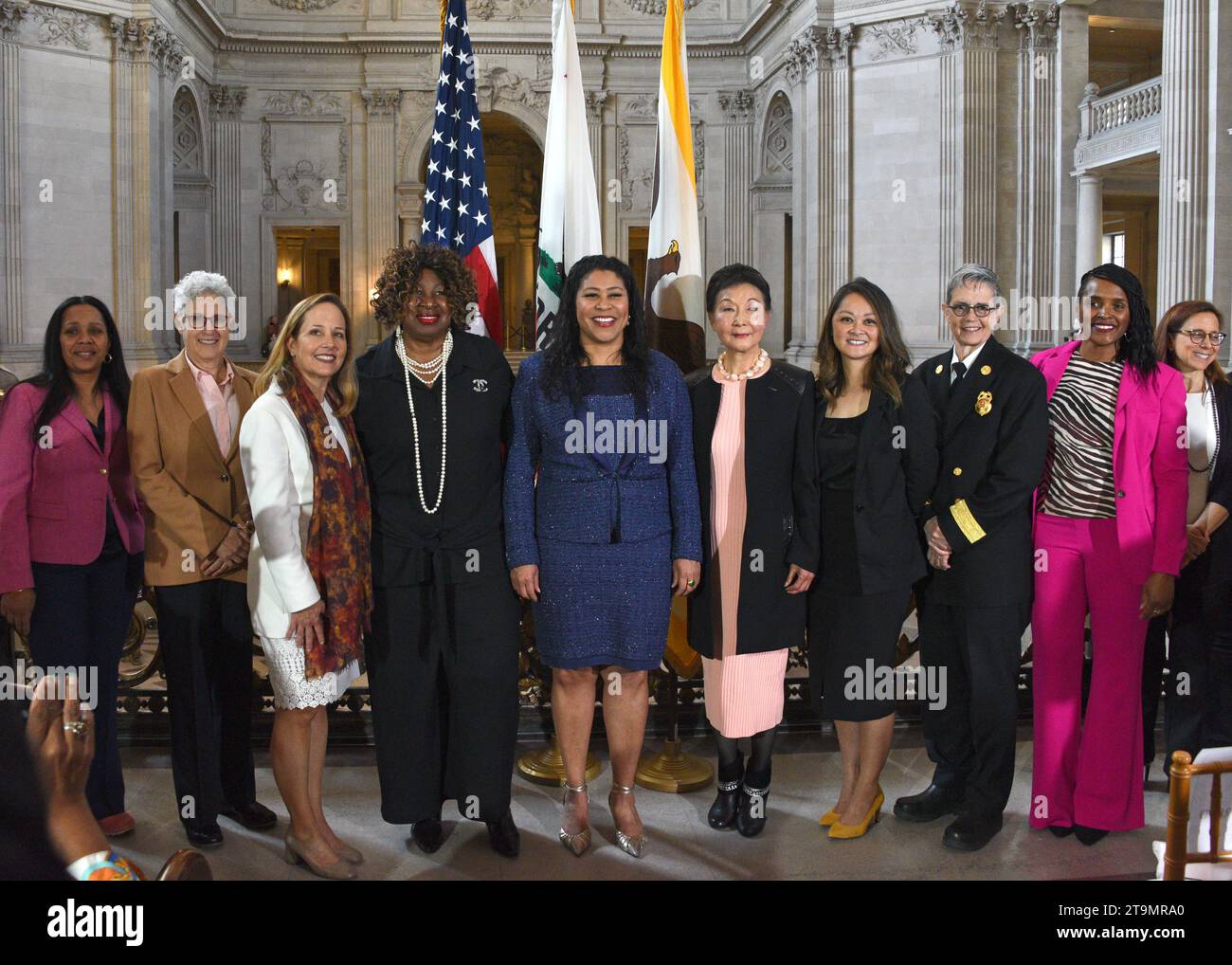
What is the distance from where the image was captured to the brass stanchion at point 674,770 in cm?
505

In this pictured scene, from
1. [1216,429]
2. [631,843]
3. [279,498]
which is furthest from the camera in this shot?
[1216,429]

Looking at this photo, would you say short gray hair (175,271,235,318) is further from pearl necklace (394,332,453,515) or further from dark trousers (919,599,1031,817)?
dark trousers (919,599,1031,817)

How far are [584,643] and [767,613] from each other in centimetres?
78

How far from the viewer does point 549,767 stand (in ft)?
17.1

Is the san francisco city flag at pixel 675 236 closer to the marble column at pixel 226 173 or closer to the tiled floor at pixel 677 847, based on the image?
the tiled floor at pixel 677 847

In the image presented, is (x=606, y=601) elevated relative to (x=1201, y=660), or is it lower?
elevated

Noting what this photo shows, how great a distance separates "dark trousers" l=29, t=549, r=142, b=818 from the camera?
4363 millimetres

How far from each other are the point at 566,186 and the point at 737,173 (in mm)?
20543

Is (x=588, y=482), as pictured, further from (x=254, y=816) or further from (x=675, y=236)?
(x=675, y=236)

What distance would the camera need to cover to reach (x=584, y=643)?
417 centimetres

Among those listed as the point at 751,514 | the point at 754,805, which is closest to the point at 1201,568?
the point at 751,514

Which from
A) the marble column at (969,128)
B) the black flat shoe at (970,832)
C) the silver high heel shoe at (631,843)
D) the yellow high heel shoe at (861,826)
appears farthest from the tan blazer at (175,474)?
the marble column at (969,128)

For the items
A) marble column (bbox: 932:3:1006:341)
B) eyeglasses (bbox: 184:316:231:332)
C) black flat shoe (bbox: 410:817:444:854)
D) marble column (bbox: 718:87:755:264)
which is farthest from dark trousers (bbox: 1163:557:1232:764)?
marble column (bbox: 718:87:755:264)

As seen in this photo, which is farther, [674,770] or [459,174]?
[459,174]
